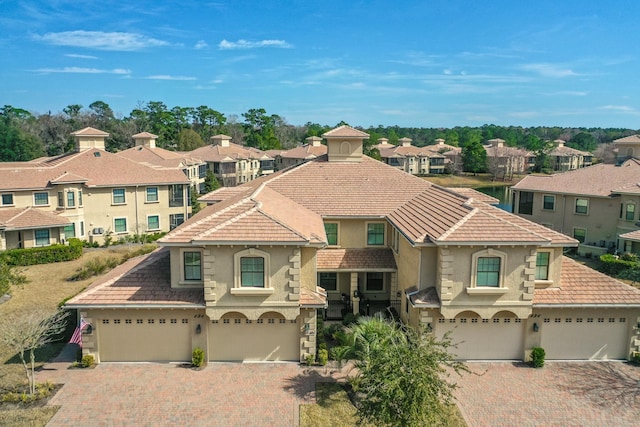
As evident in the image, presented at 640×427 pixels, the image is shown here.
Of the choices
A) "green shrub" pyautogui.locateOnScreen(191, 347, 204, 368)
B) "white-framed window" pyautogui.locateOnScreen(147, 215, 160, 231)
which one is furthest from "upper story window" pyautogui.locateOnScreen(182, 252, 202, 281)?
"white-framed window" pyautogui.locateOnScreen(147, 215, 160, 231)

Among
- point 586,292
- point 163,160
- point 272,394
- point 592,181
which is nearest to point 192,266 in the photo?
point 272,394

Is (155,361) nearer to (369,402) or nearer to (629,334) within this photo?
(369,402)

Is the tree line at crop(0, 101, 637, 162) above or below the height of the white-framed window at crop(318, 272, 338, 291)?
above

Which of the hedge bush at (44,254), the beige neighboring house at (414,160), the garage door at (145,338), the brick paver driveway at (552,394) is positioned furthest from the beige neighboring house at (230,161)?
the brick paver driveway at (552,394)

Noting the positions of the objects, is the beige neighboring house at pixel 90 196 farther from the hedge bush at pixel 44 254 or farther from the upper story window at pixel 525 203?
the upper story window at pixel 525 203

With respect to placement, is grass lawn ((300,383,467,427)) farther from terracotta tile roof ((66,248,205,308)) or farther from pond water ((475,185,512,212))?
pond water ((475,185,512,212))

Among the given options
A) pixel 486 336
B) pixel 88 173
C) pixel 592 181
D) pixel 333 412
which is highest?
pixel 88 173

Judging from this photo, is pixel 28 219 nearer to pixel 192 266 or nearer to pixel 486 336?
pixel 192 266
